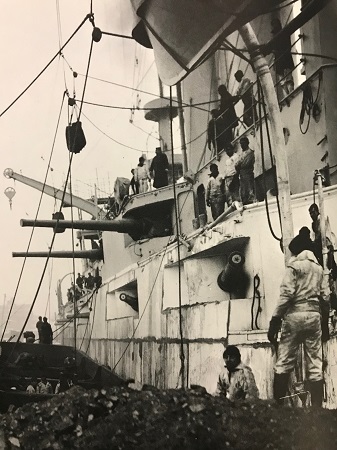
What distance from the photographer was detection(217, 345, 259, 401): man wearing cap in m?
4.71

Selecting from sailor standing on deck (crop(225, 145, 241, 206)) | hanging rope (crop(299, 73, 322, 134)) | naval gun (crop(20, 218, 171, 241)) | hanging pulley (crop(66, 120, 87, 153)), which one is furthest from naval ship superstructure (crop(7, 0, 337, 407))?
hanging pulley (crop(66, 120, 87, 153))

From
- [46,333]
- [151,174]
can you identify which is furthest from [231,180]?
[46,333]

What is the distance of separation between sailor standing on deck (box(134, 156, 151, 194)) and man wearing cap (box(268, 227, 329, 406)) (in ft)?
7.69

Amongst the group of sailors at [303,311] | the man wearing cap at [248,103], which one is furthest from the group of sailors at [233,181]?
the group of sailors at [303,311]

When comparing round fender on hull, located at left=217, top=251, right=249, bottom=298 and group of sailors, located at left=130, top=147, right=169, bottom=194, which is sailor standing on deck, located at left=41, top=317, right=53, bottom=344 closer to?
group of sailors, located at left=130, top=147, right=169, bottom=194

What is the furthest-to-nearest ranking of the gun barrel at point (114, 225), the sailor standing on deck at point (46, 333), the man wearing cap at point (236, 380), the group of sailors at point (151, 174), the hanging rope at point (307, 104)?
the sailor standing on deck at point (46, 333) → the gun barrel at point (114, 225) → the group of sailors at point (151, 174) → the hanging rope at point (307, 104) → the man wearing cap at point (236, 380)

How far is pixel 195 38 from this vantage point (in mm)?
4719

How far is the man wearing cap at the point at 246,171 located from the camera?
5.55 metres

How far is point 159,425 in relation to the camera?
13.1ft

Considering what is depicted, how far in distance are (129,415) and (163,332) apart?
190 cm

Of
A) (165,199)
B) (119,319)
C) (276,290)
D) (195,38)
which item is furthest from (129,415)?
(165,199)

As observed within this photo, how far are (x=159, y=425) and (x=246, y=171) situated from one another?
2481 mm

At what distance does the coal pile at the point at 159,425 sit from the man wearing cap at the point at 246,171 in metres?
1.88

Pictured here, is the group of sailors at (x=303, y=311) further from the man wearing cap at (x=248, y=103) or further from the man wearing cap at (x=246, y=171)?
the man wearing cap at (x=248, y=103)
